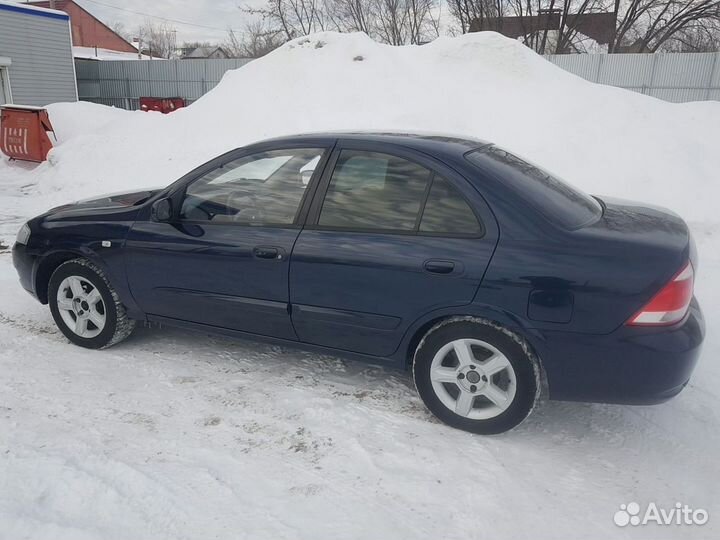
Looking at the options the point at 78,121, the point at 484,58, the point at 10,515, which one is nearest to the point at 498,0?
the point at 484,58

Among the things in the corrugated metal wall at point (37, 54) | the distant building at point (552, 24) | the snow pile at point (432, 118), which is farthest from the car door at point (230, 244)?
the distant building at point (552, 24)

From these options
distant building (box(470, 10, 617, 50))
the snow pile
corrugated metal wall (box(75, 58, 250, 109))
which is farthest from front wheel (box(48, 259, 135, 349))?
distant building (box(470, 10, 617, 50))

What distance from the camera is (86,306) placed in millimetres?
4105

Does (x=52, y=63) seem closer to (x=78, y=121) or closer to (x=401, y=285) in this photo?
(x=78, y=121)

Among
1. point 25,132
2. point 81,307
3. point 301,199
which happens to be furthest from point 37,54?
point 301,199

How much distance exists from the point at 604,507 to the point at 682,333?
2.90 ft

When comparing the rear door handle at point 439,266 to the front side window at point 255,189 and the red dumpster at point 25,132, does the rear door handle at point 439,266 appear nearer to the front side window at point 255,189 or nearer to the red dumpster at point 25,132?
the front side window at point 255,189

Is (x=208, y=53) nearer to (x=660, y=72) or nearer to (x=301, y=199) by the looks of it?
(x=660, y=72)

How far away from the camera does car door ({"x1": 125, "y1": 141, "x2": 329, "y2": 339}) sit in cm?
346

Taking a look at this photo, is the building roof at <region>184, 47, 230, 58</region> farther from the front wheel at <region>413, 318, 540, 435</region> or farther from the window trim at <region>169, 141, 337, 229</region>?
the front wheel at <region>413, 318, 540, 435</region>

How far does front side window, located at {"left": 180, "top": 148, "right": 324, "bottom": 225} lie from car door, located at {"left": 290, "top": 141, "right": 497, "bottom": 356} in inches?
7.2

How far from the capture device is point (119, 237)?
3.86 m

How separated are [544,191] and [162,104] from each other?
22.1 m

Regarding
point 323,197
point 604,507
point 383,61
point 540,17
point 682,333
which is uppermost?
point 540,17
